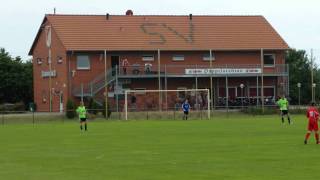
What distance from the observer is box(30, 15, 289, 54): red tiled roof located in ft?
234

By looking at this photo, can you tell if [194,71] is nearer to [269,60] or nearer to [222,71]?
[222,71]

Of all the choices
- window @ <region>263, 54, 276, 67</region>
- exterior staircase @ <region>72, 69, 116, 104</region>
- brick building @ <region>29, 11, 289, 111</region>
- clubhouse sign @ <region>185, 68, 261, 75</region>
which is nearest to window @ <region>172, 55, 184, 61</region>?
brick building @ <region>29, 11, 289, 111</region>

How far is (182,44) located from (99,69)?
8482mm

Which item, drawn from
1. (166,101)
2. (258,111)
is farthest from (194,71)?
(258,111)

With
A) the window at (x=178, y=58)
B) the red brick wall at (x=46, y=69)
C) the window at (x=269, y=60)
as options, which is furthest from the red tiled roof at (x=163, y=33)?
the red brick wall at (x=46, y=69)

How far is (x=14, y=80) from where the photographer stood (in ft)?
261

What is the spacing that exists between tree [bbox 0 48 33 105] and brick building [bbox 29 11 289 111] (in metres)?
3.71

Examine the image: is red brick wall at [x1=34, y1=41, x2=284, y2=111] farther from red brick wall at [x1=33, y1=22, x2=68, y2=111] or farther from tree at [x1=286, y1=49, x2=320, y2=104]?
tree at [x1=286, y1=49, x2=320, y2=104]

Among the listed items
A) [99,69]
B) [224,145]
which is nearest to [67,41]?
[99,69]

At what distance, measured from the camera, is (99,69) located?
71188 mm

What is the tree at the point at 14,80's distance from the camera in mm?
78900

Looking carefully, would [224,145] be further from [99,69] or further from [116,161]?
[99,69]

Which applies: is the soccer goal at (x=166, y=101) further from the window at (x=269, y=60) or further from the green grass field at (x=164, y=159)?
the green grass field at (x=164, y=159)

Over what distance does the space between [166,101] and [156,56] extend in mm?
8122
